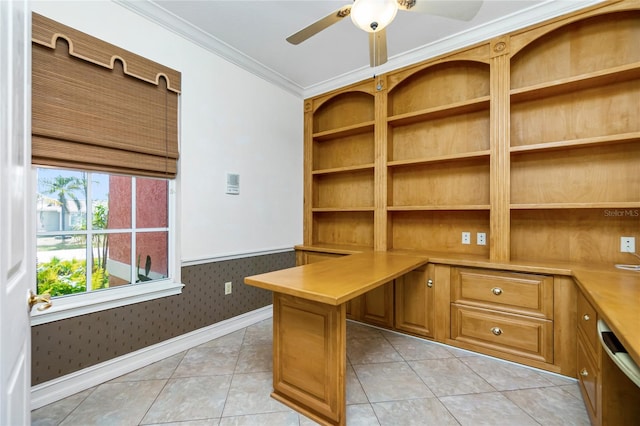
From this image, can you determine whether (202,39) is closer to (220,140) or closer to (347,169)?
(220,140)

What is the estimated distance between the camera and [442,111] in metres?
2.78

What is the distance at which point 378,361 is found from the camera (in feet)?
7.30

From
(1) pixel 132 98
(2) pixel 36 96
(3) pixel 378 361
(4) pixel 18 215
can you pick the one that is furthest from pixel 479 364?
(2) pixel 36 96

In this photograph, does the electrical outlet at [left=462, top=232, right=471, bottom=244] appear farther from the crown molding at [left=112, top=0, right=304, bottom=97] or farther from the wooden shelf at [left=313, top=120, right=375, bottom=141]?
the crown molding at [left=112, top=0, right=304, bottom=97]

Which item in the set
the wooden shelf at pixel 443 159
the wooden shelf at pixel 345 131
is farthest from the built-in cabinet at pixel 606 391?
the wooden shelf at pixel 345 131

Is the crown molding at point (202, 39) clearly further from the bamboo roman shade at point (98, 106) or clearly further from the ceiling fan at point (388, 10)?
the ceiling fan at point (388, 10)

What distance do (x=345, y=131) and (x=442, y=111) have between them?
3.67 ft

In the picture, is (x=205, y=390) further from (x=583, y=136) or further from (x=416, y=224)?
(x=583, y=136)

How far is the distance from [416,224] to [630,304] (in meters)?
1.90

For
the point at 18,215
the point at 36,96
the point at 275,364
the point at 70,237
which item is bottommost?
the point at 275,364

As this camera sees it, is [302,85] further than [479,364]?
Yes

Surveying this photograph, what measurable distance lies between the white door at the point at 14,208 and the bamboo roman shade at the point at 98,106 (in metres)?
1.03

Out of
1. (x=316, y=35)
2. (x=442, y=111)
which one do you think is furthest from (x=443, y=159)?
(x=316, y=35)

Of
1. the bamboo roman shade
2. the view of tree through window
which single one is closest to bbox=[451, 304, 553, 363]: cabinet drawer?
the view of tree through window
